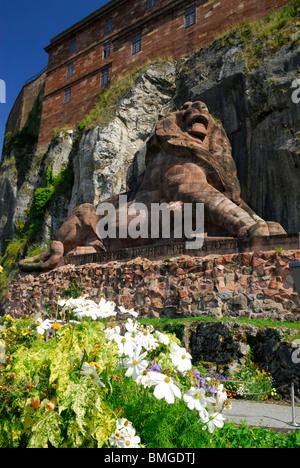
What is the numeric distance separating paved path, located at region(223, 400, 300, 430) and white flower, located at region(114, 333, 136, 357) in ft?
7.68

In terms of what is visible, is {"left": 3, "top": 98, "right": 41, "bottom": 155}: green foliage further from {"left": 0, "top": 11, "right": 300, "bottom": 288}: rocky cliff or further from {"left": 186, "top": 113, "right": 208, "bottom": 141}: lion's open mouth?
{"left": 186, "top": 113, "right": 208, "bottom": 141}: lion's open mouth

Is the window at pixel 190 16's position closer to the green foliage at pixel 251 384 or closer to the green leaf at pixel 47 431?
the green foliage at pixel 251 384

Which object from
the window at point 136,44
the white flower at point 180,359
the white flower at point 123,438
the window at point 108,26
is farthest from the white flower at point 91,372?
the window at point 108,26

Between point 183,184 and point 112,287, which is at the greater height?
point 183,184

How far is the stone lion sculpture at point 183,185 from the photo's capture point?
32.6 feet

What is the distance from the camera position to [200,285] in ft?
28.5

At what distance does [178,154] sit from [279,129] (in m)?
4.22

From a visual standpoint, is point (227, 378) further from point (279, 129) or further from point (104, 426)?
point (279, 129)

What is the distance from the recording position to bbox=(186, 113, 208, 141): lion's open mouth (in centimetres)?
1163

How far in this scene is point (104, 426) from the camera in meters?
2.29

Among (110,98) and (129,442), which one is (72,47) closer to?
(110,98)

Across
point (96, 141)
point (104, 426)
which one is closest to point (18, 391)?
point (104, 426)

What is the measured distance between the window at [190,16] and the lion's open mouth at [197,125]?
11.9m

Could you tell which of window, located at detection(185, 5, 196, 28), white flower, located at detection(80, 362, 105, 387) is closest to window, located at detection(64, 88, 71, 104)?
window, located at detection(185, 5, 196, 28)
